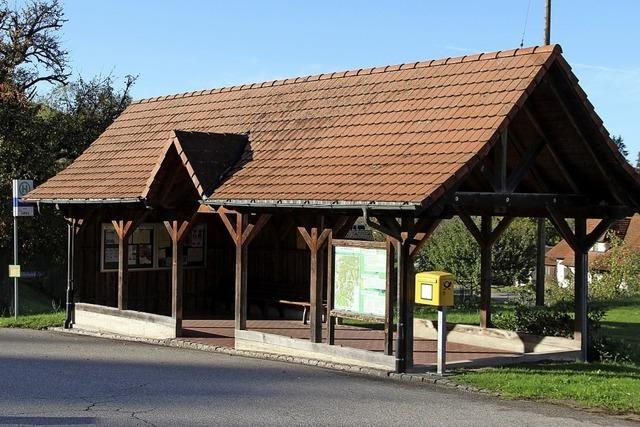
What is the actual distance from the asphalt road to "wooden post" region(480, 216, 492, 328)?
423 centimetres

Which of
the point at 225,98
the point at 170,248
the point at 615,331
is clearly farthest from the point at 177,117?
the point at 615,331

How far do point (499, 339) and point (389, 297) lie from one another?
343cm

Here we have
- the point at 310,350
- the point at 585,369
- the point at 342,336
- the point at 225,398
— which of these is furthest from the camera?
the point at 342,336

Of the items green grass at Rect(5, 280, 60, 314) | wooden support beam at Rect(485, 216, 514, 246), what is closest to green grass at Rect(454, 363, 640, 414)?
wooden support beam at Rect(485, 216, 514, 246)

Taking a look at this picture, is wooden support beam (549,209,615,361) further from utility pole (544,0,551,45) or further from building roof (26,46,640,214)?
utility pole (544,0,551,45)

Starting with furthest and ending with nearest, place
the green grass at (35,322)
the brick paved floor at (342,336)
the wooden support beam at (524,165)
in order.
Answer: the green grass at (35,322), the brick paved floor at (342,336), the wooden support beam at (524,165)

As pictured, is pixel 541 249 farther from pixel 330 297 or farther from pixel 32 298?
pixel 32 298

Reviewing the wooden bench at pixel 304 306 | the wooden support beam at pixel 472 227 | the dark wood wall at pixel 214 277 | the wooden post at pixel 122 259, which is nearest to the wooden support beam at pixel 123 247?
the wooden post at pixel 122 259

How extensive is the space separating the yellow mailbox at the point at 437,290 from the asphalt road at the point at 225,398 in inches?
50.4

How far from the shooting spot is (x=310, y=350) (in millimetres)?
13680

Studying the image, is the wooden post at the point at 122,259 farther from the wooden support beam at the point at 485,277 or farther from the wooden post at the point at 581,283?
the wooden post at the point at 581,283

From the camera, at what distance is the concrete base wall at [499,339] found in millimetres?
14125

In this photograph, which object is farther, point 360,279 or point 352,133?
point 352,133

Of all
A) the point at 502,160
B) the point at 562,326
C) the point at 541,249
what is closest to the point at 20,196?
the point at 502,160
